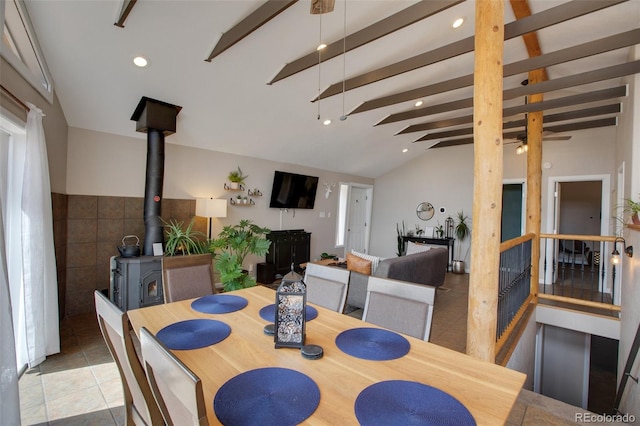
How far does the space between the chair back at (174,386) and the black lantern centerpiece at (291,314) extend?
52 centimetres

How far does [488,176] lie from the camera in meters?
2.17

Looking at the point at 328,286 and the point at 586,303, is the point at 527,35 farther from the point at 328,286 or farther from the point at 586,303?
the point at 328,286

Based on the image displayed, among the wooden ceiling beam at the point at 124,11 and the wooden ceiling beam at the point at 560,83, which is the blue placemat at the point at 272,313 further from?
the wooden ceiling beam at the point at 560,83

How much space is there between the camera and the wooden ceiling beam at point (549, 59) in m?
Answer: 2.87

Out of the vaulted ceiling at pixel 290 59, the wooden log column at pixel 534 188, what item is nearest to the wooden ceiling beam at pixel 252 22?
the vaulted ceiling at pixel 290 59

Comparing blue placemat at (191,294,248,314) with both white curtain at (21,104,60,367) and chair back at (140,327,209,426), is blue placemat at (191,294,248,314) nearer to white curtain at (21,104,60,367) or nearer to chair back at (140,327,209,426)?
chair back at (140,327,209,426)

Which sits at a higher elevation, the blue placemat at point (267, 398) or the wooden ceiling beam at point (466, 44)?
the wooden ceiling beam at point (466, 44)

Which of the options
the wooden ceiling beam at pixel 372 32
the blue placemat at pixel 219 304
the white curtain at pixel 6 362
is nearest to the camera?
the white curtain at pixel 6 362

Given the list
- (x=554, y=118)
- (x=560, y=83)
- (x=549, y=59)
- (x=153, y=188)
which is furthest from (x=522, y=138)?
(x=153, y=188)

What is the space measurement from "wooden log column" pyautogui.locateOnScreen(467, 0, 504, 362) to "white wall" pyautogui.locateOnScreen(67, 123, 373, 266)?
13.1 ft

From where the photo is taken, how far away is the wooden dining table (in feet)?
3.16

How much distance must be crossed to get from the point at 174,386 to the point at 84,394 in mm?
2178

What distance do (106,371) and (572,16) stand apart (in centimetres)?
502

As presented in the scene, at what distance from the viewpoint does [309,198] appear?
6.56 metres
